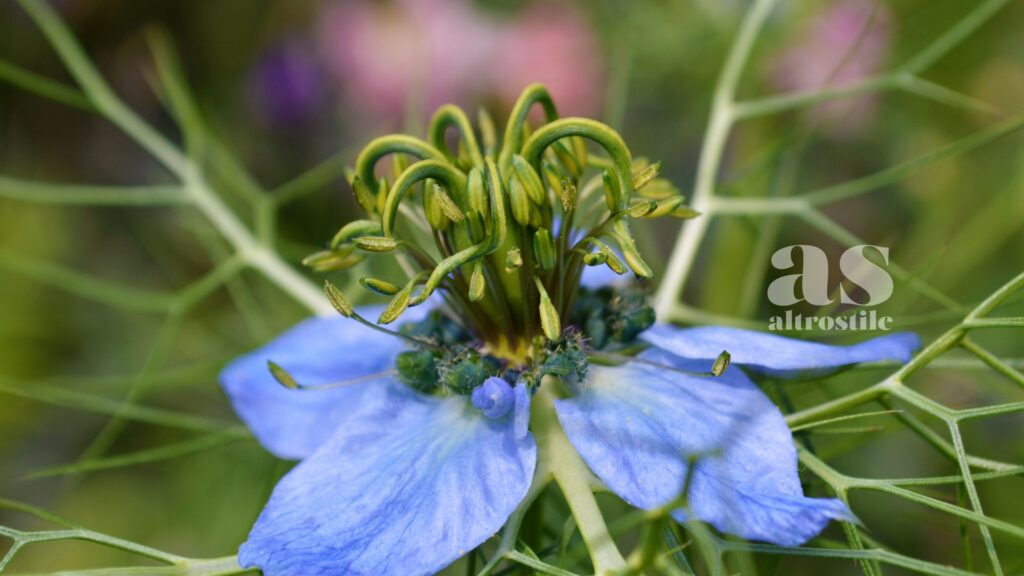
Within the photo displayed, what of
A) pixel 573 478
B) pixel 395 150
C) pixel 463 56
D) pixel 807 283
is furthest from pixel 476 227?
pixel 463 56

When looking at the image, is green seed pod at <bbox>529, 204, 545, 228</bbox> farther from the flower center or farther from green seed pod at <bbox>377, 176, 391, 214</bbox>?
green seed pod at <bbox>377, 176, 391, 214</bbox>

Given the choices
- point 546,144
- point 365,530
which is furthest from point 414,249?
point 365,530

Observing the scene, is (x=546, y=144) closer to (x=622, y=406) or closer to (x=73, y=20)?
(x=622, y=406)

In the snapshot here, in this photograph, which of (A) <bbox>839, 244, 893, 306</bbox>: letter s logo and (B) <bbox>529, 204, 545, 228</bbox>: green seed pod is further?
(A) <bbox>839, 244, 893, 306</bbox>: letter s logo

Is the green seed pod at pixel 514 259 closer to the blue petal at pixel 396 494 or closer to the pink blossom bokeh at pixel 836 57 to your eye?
the blue petal at pixel 396 494

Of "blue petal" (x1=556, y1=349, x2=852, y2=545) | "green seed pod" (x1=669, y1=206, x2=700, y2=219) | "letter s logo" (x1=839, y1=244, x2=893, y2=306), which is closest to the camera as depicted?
"blue petal" (x1=556, y1=349, x2=852, y2=545)

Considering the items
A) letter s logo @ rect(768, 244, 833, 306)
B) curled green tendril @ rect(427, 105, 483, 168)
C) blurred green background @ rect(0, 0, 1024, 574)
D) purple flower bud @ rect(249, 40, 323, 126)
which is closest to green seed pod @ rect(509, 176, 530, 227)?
curled green tendril @ rect(427, 105, 483, 168)

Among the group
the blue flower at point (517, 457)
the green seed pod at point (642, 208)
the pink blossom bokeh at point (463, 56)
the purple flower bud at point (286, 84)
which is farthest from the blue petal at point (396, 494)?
the purple flower bud at point (286, 84)
